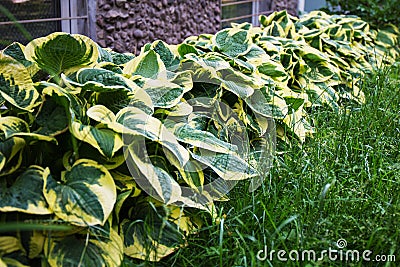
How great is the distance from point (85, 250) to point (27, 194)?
0.23 meters

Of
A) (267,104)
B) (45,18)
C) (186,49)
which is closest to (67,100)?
(186,49)

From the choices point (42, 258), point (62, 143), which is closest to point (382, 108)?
point (62, 143)

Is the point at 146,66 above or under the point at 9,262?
above

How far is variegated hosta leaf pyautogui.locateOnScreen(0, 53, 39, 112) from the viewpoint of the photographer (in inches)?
65.7

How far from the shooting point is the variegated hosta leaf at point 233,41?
2701mm

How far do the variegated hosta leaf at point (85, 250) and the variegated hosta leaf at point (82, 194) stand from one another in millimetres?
56

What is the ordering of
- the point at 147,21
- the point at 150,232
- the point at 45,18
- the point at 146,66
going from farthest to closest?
the point at 147,21, the point at 45,18, the point at 146,66, the point at 150,232

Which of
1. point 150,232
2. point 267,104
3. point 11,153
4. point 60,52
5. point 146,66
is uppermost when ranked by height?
point 60,52

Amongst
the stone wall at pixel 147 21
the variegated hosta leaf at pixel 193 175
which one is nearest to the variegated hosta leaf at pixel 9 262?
the variegated hosta leaf at pixel 193 175

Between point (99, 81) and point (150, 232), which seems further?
point (99, 81)

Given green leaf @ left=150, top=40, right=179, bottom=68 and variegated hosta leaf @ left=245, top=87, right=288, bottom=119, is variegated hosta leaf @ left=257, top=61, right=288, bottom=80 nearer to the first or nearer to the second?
variegated hosta leaf @ left=245, top=87, right=288, bottom=119

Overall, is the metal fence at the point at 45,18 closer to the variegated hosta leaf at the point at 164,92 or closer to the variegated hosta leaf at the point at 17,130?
the variegated hosta leaf at the point at 164,92

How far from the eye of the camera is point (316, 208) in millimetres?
1772

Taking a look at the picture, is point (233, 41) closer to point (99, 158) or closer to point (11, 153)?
point (99, 158)
